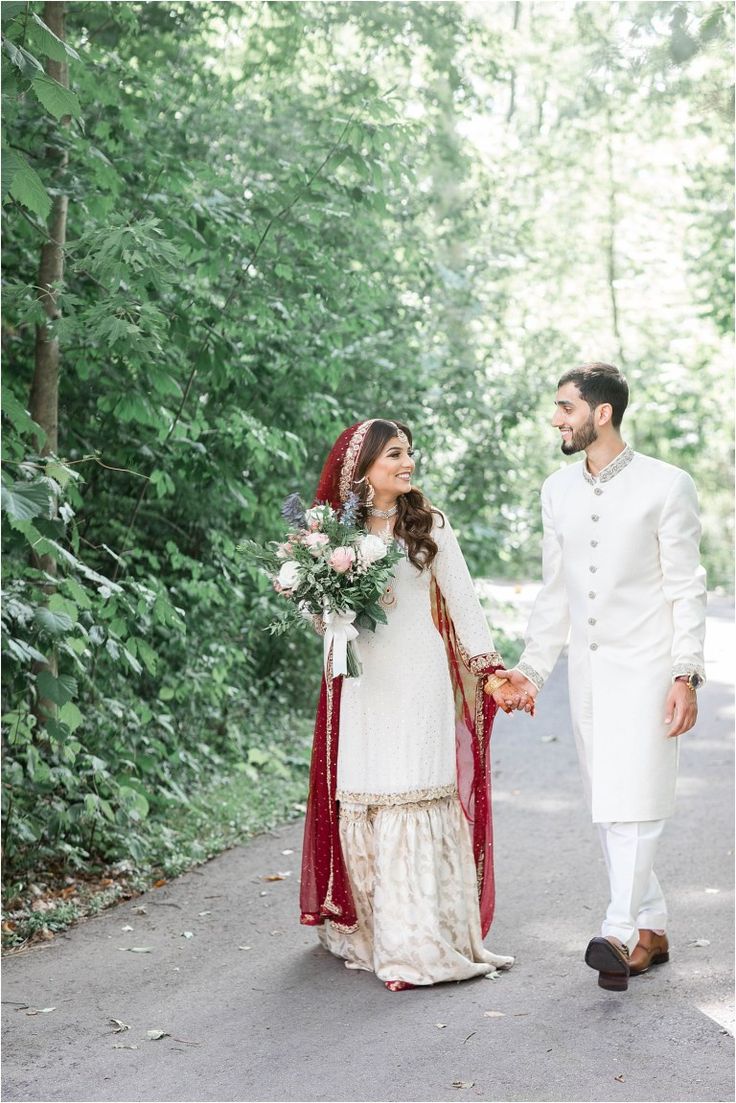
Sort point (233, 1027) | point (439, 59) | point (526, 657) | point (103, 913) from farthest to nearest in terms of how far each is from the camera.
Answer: point (439, 59) → point (103, 913) → point (526, 657) → point (233, 1027)

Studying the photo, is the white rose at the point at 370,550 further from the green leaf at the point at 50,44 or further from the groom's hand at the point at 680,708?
the green leaf at the point at 50,44

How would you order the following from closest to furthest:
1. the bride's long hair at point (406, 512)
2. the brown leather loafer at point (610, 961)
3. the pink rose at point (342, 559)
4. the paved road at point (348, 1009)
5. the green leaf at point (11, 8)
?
the paved road at point (348, 1009) < the brown leather loafer at point (610, 961) < the pink rose at point (342, 559) < the green leaf at point (11, 8) < the bride's long hair at point (406, 512)

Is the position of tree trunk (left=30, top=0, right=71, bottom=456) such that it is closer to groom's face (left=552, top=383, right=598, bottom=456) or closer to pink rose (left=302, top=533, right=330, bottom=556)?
pink rose (left=302, top=533, right=330, bottom=556)

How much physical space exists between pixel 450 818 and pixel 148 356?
7.98 ft

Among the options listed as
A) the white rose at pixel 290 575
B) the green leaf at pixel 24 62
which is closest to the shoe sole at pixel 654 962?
the white rose at pixel 290 575

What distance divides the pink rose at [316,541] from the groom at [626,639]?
982mm

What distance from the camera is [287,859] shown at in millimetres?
7234

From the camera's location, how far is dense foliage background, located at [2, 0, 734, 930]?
222 inches

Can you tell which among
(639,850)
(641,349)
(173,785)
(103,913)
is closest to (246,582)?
(173,785)

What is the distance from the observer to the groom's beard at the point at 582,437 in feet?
16.9

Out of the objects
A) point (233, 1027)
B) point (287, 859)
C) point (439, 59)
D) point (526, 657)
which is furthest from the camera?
point (439, 59)

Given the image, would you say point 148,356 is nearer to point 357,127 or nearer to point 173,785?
point 357,127

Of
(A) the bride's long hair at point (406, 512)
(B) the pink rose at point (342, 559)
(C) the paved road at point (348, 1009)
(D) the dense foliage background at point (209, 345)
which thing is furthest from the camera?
(D) the dense foliage background at point (209, 345)

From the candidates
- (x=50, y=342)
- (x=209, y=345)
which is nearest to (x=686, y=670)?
(x=209, y=345)
